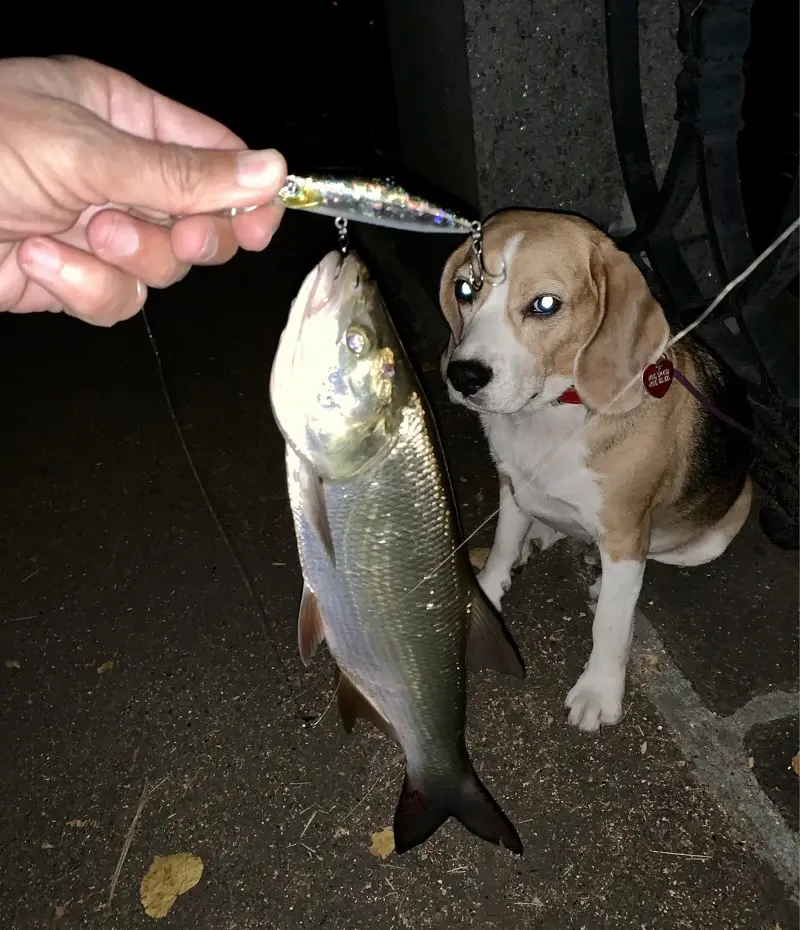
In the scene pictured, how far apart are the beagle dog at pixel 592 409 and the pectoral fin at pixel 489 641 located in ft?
2.58

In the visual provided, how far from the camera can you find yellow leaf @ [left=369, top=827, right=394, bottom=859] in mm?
2775

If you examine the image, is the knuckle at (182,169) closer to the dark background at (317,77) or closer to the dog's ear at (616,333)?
the dog's ear at (616,333)

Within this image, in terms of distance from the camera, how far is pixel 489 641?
2074mm

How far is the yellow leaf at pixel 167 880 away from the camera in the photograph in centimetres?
271

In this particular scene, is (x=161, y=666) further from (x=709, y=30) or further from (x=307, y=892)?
(x=709, y=30)

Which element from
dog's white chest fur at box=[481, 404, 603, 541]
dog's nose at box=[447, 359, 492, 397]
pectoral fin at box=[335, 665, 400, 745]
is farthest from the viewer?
dog's white chest fur at box=[481, 404, 603, 541]

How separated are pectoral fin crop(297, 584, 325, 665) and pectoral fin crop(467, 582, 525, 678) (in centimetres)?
40

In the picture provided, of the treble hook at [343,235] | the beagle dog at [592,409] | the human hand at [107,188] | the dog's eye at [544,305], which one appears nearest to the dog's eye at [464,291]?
the beagle dog at [592,409]

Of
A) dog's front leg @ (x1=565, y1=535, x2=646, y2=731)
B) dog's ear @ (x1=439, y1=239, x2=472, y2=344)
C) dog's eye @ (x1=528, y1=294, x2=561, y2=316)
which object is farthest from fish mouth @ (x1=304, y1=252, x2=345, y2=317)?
dog's front leg @ (x1=565, y1=535, x2=646, y2=731)

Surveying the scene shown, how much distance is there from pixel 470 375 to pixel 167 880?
207 cm

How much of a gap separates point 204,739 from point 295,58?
11.1 m

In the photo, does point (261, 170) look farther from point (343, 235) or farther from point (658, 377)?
point (658, 377)

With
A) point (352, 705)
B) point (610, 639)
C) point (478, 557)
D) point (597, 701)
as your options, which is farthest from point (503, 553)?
point (352, 705)

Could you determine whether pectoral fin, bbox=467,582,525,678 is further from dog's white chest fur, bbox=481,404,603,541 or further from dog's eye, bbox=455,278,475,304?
dog's eye, bbox=455,278,475,304
